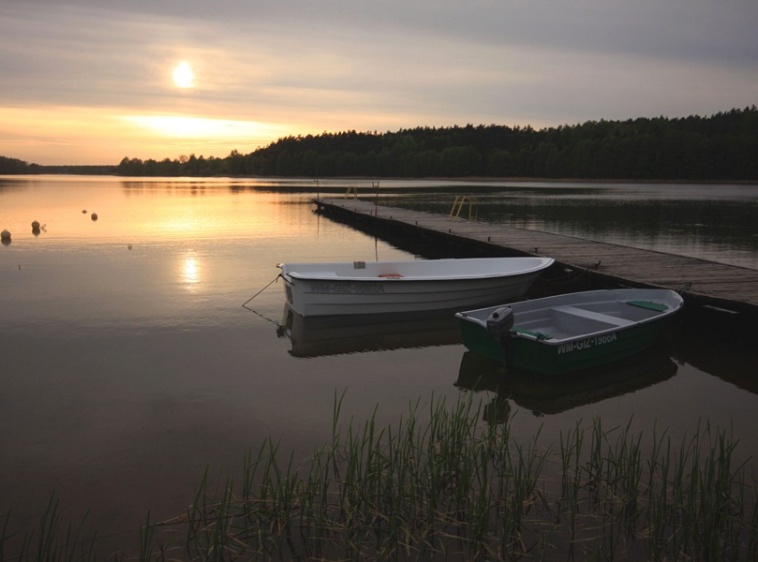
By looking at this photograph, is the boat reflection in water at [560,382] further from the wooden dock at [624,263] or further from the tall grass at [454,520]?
the tall grass at [454,520]

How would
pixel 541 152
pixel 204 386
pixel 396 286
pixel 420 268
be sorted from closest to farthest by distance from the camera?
pixel 204 386 < pixel 396 286 < pixel 420 268 < pixel 541 152

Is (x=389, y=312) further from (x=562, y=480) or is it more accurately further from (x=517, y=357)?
(x=562, y=480)

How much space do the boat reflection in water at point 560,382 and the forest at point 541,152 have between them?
9522cm

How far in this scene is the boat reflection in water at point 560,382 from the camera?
772 cm

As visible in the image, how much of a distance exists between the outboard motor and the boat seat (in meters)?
1.73

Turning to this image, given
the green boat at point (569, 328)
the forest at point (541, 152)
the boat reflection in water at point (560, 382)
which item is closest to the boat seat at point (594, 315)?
the green boat at point (569, 328)

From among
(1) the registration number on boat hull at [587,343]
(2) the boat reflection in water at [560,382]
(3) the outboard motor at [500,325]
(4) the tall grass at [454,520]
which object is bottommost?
(2) the boat reflection in water at [560,382]

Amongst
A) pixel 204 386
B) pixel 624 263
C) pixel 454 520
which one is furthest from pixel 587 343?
pixel 624 263

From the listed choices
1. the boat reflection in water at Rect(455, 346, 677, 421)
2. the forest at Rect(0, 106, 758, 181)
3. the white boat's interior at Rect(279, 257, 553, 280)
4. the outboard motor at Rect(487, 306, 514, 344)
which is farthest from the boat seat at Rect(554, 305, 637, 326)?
the forest at Rect(0, 106, 758, 181)

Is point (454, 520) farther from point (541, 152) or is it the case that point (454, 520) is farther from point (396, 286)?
point (541, 152)

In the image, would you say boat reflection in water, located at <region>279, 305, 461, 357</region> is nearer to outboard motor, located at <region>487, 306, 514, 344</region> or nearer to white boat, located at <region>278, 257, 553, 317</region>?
white boat, located at <region>278, 257, 553, 317</region>

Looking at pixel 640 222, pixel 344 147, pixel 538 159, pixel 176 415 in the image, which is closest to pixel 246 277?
Result: pixel 176 415

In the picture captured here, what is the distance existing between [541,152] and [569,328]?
117 m

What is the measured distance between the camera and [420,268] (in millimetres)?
12875
